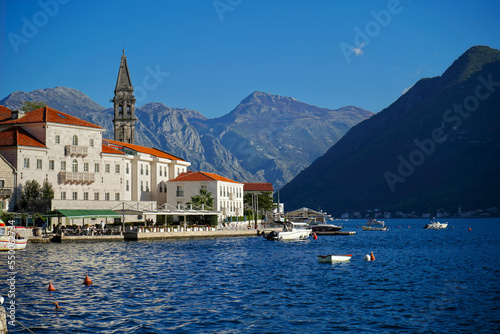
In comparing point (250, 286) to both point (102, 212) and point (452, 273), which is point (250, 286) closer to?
point (452, 273)

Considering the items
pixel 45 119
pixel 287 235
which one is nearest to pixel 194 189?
pixel 287 235

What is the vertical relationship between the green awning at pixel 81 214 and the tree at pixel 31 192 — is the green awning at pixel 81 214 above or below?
below

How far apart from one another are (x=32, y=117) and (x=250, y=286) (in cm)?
6689

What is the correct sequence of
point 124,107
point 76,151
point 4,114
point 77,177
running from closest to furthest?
point 77,177, point 76,151, point 4,114, point 124,107

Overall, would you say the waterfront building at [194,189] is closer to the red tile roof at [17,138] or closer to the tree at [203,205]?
the tree at [203,205]

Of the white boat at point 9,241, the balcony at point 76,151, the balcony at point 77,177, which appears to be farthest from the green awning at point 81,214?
the white boat at point 9,241

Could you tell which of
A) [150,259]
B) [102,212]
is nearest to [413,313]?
[150,259]

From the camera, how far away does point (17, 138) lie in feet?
286

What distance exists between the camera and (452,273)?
161 feet

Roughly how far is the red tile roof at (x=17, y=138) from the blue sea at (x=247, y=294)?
30.1 meters

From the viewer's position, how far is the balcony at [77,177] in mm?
92438

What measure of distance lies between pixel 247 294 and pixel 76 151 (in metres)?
65.6

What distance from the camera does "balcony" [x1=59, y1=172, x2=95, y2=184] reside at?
92.4 m

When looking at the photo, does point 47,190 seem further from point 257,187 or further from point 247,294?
point 257,187
